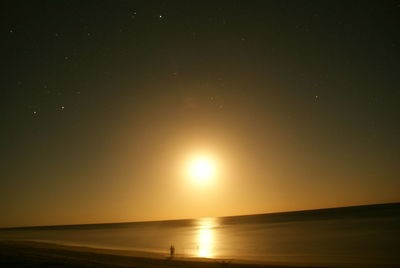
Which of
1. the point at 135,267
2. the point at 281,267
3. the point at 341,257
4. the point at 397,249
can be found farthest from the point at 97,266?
the point at 397,249

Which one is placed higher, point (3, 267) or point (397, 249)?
point (397, 249)

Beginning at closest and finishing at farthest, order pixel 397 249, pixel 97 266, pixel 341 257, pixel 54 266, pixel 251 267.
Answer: pixel 54 266, pixel 97 266, pixel 251 267, pixel 341 257, pixel 397 249

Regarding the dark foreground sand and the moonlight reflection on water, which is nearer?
the dark foreground sand

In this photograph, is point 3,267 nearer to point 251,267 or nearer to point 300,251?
point 251,267

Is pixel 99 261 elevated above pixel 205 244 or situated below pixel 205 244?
below

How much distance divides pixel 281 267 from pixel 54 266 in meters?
13.8

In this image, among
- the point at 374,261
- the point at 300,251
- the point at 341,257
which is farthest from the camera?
the point at 300,251

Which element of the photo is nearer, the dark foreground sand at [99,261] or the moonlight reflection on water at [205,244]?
the dark foreground sand at [99,261]

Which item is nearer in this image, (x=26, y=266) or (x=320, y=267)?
(x=26, y=266)

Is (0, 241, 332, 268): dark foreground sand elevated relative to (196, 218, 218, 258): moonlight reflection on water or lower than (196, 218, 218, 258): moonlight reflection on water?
lower

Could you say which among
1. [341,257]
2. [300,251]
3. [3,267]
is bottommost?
[3,267]

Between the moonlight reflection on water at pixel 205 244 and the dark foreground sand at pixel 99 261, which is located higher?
the moonlight reflection on water at pixel 205 244

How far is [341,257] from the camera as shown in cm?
2712

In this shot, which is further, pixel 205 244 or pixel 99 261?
pixel 205 244
